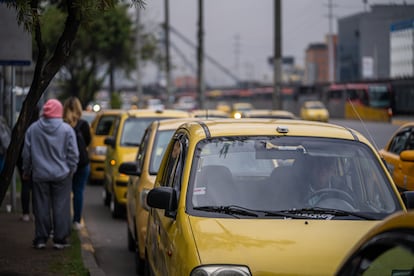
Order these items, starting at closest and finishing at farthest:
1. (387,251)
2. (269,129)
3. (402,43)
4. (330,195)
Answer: (387,251)
(330,195)
(269,129)
(402,43)

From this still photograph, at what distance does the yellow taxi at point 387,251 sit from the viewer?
3.09m

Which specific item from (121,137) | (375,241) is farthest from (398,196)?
(121,137)

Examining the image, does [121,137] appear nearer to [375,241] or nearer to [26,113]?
[26,113]

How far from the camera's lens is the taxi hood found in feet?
17.8

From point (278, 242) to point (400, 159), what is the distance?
17.6 ft

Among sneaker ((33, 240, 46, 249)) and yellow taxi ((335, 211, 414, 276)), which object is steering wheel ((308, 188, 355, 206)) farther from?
sneaker ((33, 240, 46, 249))

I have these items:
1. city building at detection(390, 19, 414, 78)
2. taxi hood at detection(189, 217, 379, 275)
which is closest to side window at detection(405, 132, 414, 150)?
taxi hood at detection(189, 217, 379, 275)

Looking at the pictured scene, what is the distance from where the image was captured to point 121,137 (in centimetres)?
1625

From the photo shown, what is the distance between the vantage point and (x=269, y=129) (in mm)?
6941

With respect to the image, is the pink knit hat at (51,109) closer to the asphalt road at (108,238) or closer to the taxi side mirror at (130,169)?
the taxi side mirror at (130,169)

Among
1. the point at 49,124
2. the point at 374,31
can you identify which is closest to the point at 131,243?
the point at 49,124

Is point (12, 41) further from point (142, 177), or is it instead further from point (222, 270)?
point (222, 270)

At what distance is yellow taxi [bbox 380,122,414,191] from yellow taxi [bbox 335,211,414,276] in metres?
7.19

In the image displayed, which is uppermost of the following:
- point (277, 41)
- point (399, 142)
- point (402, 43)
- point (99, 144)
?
point (277, 41)
